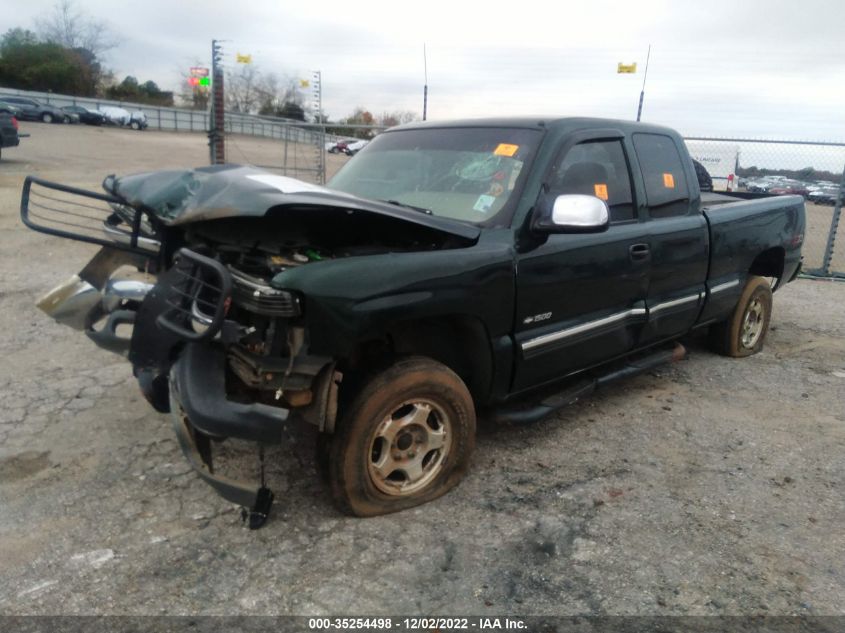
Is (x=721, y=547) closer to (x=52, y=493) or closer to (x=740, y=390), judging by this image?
(x=740, y=390)

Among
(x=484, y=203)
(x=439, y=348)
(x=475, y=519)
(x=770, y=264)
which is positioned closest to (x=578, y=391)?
(x=439, y=348)

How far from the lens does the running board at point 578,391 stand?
11.5 feet

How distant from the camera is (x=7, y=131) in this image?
17.0 m

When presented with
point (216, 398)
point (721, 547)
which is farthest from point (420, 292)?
point (721, 547)

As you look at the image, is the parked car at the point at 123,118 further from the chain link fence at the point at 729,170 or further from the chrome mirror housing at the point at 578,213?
the chrome mirror housing at the point at 578,213

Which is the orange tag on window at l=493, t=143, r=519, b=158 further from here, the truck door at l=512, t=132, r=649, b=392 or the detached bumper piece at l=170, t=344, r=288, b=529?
the detached bumper piece at l=170, t=344, r=288, b=529

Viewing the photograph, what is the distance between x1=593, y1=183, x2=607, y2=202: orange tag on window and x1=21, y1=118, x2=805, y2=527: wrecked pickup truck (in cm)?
1

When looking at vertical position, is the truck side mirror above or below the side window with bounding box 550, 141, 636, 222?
below

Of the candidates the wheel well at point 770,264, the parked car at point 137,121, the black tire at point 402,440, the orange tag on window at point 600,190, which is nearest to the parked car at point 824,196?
the wheel well at point 770,264

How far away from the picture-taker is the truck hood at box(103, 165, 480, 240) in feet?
8.09

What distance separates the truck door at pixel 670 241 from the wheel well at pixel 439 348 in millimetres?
1411

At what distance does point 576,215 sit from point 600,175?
0.89 meters

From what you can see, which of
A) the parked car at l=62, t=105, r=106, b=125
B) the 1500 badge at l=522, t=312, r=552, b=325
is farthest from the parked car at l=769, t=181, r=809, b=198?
the parked car at l=62, t=105, r=106, b=125

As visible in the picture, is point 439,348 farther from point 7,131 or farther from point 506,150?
point 7,131
